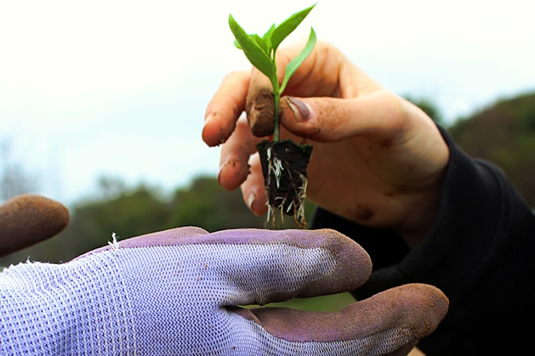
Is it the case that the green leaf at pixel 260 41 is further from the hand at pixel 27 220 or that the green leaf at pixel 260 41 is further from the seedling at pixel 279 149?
the hand at pixel 27 220

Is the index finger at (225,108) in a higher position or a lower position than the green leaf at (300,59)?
lower

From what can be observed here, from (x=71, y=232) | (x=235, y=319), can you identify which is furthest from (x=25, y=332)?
(x=71, y=232)

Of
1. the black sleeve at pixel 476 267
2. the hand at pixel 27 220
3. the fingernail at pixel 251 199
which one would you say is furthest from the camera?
the fingernail at pixel 251 199

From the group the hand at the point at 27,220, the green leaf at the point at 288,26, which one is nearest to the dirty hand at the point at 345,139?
the green leaf at the point at 288,26

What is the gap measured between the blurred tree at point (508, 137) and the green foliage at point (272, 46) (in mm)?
12197

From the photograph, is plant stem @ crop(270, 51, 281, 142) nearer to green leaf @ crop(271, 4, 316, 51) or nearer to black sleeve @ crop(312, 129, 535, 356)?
green leaf @ crop(271, 4, 316, 51)

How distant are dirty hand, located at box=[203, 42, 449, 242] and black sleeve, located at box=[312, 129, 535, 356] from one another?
0.16 metres

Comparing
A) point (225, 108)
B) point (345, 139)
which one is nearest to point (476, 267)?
point (345, 139)

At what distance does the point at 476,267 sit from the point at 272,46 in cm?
104

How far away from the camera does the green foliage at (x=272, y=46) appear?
4.81 feet

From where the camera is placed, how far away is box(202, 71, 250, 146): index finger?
146cm

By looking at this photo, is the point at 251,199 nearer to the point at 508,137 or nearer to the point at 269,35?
the point at 269,35

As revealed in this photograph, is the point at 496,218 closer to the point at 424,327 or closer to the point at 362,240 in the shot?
the point at 362,240

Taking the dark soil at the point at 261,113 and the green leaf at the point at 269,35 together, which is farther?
the green leaf at the point at 269,35
